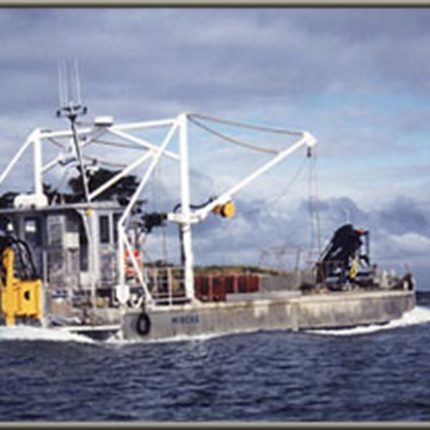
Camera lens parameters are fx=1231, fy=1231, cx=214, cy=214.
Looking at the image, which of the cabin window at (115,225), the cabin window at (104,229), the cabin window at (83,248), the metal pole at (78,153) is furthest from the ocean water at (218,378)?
the metal pole at (78,153)

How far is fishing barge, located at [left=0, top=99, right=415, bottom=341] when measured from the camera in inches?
1357

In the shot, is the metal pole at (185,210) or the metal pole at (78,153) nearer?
the metal pole at (78,153)

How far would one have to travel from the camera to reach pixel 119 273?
114ft

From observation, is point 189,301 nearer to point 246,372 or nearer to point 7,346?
point 7,346

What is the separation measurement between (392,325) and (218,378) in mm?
19992

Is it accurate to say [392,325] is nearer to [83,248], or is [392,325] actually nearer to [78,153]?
[83,248]

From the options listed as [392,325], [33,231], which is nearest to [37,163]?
[33,231]

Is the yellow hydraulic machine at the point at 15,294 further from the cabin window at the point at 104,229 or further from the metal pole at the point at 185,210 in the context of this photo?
the metal pole at the point at 185,210

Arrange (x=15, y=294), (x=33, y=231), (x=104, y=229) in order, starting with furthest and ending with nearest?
(x=33, y=231) → (x=104, y=229) → (x=15, y=294)

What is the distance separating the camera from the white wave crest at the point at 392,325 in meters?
39.8

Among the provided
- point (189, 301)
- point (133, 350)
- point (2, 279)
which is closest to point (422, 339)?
point (189, 301)

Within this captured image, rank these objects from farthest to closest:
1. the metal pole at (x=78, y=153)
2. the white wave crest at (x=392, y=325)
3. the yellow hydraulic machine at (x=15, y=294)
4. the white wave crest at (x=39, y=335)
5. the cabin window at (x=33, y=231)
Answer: the white wave crest at (x=392, y=325) → the cabin window at (x=33, y=231) → the metal pole at (x=78, y=153) → the yellow hydraulic machine at (x=15, y=294) → the white wave crest at (x=39, y=335)

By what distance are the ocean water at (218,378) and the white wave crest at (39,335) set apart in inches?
1.5

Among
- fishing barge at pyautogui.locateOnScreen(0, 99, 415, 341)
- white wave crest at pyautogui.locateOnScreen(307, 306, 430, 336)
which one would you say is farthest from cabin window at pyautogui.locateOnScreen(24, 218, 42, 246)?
white wave crest at pyautogui.locateOnScreen(307, 306, 430, 336)
